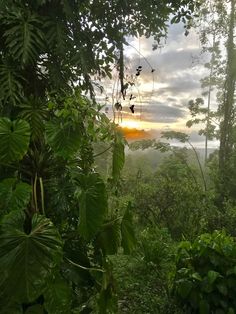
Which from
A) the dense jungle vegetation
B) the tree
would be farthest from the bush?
the tree

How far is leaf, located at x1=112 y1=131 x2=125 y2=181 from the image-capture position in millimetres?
3387

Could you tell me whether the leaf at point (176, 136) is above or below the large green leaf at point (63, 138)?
below

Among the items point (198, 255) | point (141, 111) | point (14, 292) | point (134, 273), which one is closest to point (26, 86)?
point (141, 111)

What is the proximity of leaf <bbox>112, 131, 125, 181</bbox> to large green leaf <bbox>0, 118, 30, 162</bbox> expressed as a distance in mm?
873

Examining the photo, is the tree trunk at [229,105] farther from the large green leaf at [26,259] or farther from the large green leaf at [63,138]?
the large green leaf at [26,259]

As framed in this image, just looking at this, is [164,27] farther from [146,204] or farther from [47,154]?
[146,204]

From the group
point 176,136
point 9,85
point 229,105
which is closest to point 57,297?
point 9,85

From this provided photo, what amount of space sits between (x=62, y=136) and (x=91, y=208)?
563 mm

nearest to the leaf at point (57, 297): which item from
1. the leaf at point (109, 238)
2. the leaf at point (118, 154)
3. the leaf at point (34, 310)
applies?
the leaf at point (34, 310)

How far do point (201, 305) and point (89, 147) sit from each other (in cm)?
186

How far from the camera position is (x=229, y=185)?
1166cm

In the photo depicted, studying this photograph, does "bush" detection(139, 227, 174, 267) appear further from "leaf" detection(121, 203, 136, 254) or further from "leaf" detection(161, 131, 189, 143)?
"leaf" detection(161, 131, 189, 143)

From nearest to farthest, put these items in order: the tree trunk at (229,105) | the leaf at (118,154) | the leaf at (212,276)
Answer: the leaf at (118,154) → the leaf at (212,276) → the tree trunk at (229,105)

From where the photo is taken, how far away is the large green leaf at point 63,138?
289 cm
